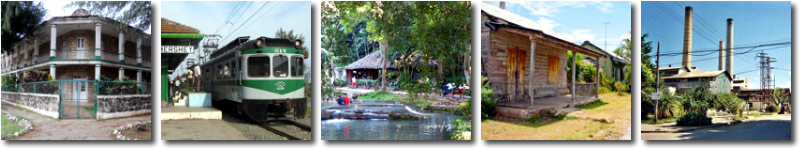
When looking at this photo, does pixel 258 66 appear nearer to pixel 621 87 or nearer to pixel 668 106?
pixel 621 87

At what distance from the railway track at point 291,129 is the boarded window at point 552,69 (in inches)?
102

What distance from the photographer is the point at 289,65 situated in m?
4.09

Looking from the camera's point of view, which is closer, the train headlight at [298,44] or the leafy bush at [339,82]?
Answer: the train headlight at [298,44]

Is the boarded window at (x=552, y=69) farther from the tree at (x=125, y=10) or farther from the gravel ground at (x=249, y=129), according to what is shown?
the tree at (x=125, y=10)

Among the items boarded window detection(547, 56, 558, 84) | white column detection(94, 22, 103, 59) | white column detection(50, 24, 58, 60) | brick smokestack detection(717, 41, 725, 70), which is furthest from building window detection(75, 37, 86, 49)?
brick smokestack detection(717, 41, 725, 70)

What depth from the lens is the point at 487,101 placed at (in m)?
4.12

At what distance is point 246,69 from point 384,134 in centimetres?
158

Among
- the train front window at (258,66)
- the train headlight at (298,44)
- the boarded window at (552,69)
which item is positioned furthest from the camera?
the boarded window at (552,69)

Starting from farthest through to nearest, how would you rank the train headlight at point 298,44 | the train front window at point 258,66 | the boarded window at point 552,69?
the boarded window at point 552,69 < the train front window at point 258,66 < the train headlight at point 298,44

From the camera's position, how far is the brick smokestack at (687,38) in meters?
4.10

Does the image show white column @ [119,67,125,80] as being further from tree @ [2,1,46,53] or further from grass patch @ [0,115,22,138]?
grass patch @ [0,115,22,138]

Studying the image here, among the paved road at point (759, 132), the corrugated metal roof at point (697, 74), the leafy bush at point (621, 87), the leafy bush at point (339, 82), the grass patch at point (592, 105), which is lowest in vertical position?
the paved road at point (759, 132)

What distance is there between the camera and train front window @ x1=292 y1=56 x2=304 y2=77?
160 inches

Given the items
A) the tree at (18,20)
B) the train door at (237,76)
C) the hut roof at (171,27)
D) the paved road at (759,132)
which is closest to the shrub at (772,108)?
the paved road at (759,132)
